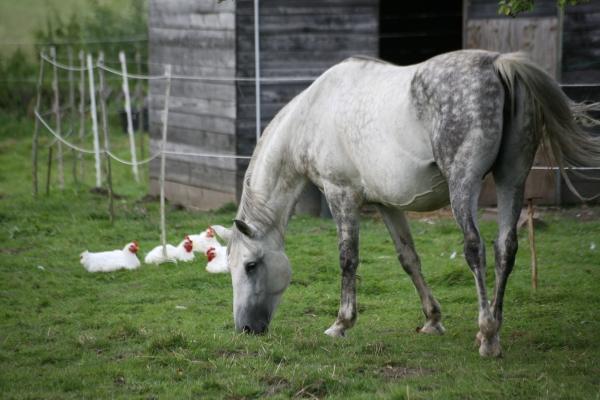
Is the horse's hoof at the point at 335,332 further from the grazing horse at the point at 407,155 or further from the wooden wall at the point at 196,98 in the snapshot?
the wooden wall at the point at 196,98

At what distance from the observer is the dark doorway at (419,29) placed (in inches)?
648

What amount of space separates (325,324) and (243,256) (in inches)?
37.8

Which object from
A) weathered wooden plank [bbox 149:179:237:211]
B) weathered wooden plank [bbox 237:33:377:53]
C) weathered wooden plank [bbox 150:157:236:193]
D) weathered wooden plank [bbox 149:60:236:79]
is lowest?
weathered wooden plank [bbox 149:179:237:211]

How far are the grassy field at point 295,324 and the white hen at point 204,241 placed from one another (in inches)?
13.6

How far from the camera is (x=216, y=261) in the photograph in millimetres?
9594

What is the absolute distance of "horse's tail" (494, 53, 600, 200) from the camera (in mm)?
6012

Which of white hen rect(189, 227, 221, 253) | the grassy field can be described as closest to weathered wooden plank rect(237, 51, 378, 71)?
the grassy field

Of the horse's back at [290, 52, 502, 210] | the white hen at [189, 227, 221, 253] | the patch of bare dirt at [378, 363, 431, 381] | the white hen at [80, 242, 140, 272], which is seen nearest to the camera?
the patch of bare dirt at [378, 363, 431, 381]

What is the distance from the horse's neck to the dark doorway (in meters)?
Result: 9.39

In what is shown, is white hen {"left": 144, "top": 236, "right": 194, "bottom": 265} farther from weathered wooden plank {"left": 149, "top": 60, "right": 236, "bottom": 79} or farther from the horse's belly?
the horse's belly

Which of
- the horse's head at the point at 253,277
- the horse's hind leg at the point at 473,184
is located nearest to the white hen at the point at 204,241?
the horse's head at the point at 253,277

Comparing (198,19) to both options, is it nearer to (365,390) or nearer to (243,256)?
(243,256)

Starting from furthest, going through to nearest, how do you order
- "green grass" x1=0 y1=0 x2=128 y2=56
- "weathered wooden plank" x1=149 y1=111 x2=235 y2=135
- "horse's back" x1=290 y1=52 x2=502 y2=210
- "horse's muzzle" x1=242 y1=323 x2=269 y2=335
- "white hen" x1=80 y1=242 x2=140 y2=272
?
"green grass" x1=0 y1=0 x2=128 y2=56, "weathered wooden plank" x1=149 y1=111 x2=235 y2=135, "white hen" x1=80 y1=242 x2=140 y2=272, "horse's muzzle" x1=242 y1=323 x2=269 y2=335, "horse's back" x1=290 y1=52 x2=502 y2=210

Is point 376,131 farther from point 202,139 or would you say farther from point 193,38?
point 193,38
